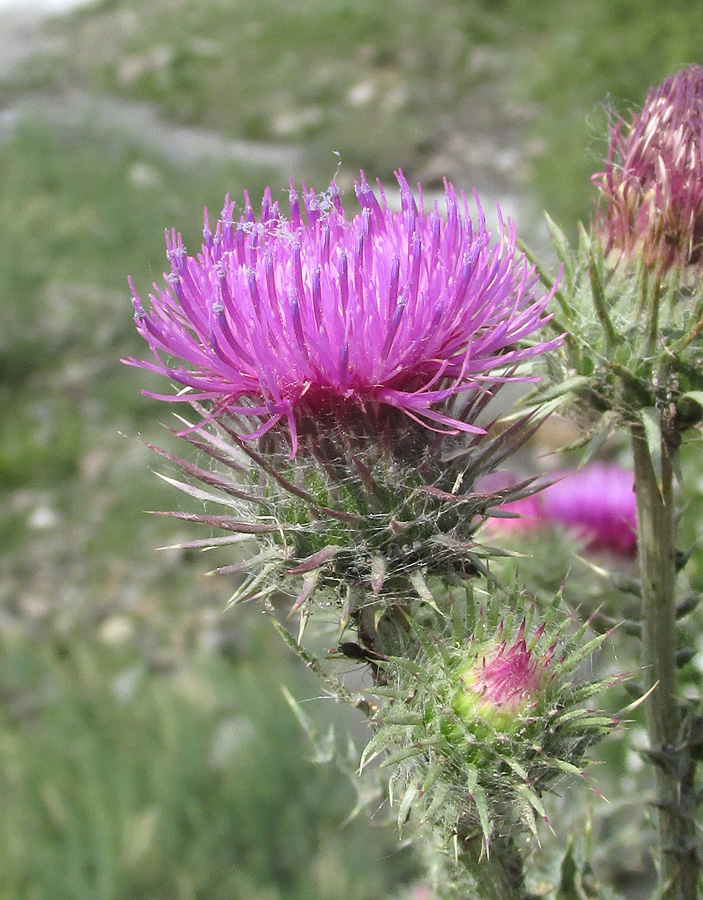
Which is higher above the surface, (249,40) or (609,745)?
(249,40)

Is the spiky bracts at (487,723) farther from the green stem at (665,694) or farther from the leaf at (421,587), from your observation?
the green stem at (665,694)

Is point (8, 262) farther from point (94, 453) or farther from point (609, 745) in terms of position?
point (609, 745)

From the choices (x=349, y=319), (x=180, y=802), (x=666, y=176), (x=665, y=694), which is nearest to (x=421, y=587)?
(x=349, y=319)

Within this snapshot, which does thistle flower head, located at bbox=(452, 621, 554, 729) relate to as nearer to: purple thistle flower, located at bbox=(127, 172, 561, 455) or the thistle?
the thistle

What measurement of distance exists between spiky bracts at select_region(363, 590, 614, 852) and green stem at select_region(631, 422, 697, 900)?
12.2 inches

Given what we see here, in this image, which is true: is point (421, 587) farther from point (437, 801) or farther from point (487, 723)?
point (437, 801)

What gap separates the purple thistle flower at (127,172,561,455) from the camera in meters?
1.92

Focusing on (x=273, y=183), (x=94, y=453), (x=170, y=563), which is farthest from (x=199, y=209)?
(x=170, y=563)

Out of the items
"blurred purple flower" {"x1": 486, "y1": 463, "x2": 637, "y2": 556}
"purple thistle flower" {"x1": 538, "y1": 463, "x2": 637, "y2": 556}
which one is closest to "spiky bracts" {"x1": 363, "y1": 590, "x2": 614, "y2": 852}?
"blurred purple flower" {"x1": 486, "y1": 463, "x2": 637, "y2": 556}

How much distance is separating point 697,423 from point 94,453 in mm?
8017

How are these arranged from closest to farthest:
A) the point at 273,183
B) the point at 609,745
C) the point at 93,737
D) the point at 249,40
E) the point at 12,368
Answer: the point at 609,745 < the point at 93,737 < the point at 12,368 < the point at 273,183 < the point at 249,40

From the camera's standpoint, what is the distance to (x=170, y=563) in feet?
26.7

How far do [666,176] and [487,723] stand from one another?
4.48 feet

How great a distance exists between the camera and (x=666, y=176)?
219cm
